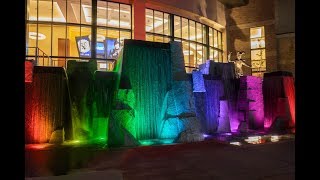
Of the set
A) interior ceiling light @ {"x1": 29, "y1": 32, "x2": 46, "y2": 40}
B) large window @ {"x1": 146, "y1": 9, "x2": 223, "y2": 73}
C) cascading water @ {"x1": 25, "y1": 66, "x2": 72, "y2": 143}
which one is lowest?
cascading water @ {"x1": 25, "y1": 66, "x2": 72, "y2": 143}

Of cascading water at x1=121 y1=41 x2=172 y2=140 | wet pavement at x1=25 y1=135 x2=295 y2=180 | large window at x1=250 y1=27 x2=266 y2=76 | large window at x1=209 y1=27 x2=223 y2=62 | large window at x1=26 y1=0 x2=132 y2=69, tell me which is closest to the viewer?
wet pavement at x1=25 y1=135 x2=295 y2=180

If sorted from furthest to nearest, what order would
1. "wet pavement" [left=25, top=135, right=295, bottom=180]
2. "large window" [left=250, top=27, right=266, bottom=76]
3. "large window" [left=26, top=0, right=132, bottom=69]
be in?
"large window" [left=250, top=27, right=266, bottom=76], "large window" [left=26, top=0, right=132, bottom=69], "wet pavement" [left=25, top=135, right=295, bottom=180]

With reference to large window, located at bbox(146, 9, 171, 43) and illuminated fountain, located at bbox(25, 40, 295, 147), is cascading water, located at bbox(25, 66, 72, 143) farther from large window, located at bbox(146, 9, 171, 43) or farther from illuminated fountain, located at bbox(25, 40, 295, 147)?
large window, located at bbox(146, 9, 171, 43)

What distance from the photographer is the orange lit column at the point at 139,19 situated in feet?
61.1

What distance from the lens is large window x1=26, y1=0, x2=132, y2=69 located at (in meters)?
16.9

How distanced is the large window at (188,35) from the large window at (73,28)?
5.99ft

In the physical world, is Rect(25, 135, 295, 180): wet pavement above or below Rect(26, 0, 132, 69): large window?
below

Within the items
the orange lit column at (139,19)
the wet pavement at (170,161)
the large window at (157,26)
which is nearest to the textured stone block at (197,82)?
the wet pavement at (170,161)

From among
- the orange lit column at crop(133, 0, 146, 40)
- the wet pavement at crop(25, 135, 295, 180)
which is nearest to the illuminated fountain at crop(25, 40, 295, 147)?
the wet pavement at crop(25, 135, 295, 180)

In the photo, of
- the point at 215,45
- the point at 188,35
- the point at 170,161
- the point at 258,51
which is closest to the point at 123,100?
the point at 170,161

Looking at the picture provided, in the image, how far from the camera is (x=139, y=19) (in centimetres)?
1877

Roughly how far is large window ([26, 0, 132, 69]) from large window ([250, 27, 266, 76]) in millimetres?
11567

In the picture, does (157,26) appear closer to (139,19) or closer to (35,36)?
(139,19)

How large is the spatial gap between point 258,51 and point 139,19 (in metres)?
11.3
